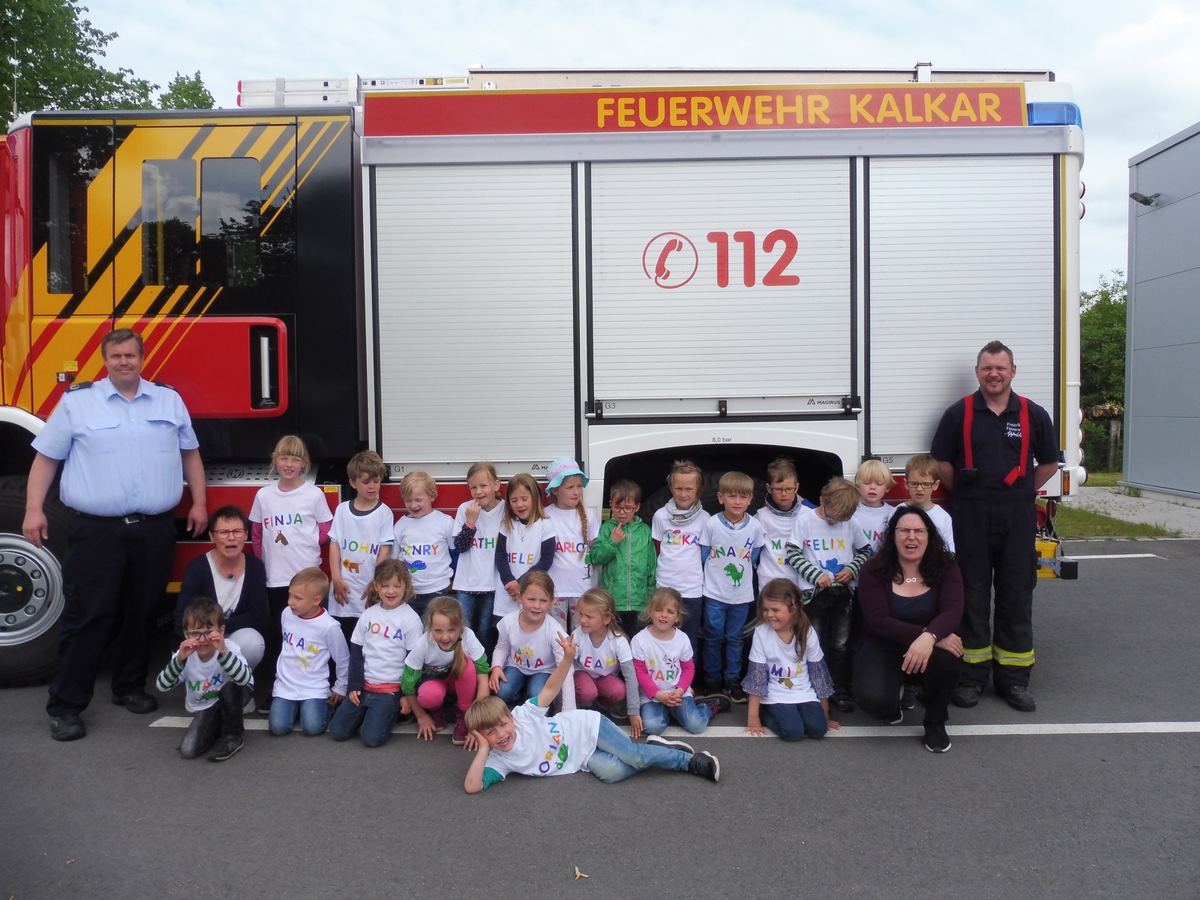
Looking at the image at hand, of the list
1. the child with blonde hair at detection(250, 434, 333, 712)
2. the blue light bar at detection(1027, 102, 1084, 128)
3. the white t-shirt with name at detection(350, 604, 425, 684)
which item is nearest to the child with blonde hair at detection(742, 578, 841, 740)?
the white t-shirt with name at detection(350, 604, 425, 684)

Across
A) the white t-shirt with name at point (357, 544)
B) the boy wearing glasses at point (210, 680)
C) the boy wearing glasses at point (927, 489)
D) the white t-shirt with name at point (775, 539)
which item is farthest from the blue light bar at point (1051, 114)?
the boy wearing glasses at point (210, 680)

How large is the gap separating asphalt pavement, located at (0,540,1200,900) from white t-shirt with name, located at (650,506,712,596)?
0.70m

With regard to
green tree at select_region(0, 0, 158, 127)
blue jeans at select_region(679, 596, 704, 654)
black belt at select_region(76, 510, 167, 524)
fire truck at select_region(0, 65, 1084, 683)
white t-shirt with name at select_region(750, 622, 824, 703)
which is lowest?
→ white t-shirt with name at select_region(750, 622, 824, 703)

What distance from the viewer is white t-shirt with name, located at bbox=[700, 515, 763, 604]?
Answer: 4.61 metres

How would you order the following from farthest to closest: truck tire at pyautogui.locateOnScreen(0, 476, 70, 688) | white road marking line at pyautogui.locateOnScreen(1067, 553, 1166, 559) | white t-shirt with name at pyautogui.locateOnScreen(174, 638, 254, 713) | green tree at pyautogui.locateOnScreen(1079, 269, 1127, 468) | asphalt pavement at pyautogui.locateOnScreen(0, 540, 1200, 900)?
green tree at pyautogui.locateOnScreen(1079, 269, 1127, 468) → white road marking line at pyautogui.locateOnScreen(1067, 553, 1166, 559) → truck tire at pyautogui.locateOnScreen(0, 476, 70, 688) → white t-shirt with name at pyautogui.locateOnScreen(174, 638, 254, 713) → asphalt pavement at pyautogui.locateOnScreen(0, 540, 1200, 900)

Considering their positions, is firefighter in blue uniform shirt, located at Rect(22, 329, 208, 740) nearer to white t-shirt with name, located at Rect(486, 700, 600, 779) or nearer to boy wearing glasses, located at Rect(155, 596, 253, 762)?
boy wearing glasses, located at Rect(155, 596, 253, 762)

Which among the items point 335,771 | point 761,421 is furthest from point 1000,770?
point 335,771

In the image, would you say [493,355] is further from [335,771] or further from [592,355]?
[335,771]

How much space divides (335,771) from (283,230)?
276 cm

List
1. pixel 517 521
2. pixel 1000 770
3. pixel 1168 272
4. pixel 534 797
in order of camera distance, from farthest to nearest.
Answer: pixel 1168 272 → pixel 517 521 → pixel 1000 770 → pixel 534 797

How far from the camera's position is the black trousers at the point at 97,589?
4211mm

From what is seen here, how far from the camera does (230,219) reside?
4668mm

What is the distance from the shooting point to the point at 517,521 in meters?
4.55

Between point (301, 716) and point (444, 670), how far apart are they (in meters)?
0.74
